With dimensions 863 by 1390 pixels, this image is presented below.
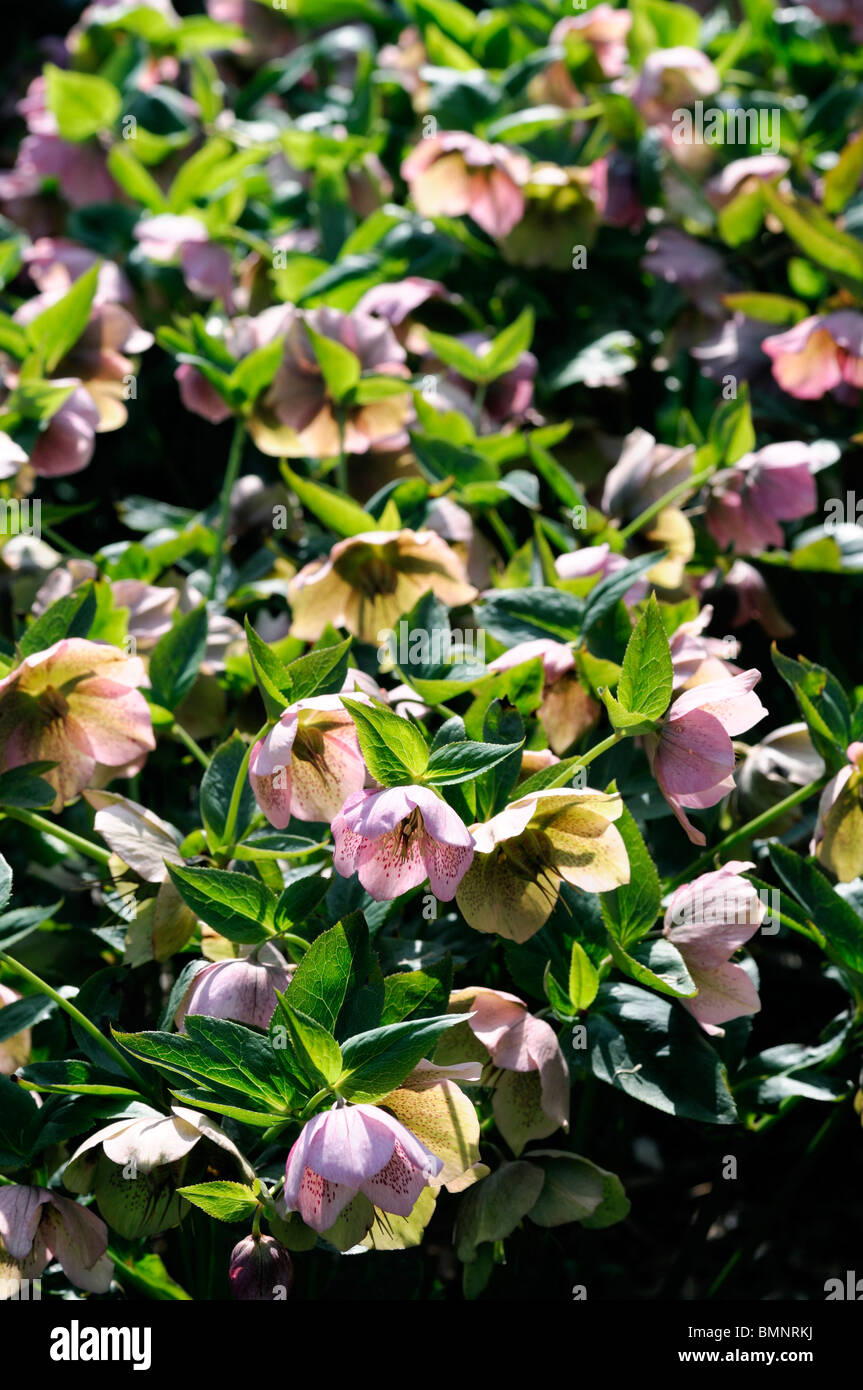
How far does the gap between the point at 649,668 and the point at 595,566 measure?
23 cm

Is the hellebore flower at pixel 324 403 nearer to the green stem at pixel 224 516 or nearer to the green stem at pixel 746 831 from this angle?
the green stem at pixel 224 516

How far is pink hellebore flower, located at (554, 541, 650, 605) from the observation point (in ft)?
2.91

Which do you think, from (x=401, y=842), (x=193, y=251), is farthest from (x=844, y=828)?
(x=193, y=251)

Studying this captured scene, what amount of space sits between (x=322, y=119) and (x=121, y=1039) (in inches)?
47.7

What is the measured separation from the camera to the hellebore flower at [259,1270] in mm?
622

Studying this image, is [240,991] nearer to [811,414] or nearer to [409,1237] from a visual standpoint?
[409,1237]

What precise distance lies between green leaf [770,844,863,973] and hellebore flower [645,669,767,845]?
93 millimetres

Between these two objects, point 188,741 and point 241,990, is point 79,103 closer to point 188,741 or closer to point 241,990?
point 188,741

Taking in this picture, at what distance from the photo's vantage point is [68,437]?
1.03 m

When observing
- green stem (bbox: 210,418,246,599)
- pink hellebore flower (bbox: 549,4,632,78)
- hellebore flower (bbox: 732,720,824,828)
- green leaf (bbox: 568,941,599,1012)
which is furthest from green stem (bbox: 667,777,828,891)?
pink hellebore flower (bbox: 549,4,632,78)

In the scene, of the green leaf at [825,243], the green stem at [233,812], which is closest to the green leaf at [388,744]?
the green stem at [233,812]

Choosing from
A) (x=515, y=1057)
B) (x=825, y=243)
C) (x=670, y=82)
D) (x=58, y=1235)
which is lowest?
(x=58, y=1235)

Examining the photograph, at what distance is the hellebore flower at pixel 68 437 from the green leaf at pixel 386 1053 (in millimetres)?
618

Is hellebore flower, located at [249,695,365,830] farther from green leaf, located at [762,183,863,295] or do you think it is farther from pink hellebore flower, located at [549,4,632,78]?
pink hellebore flower, located at [549,4,632,78]
